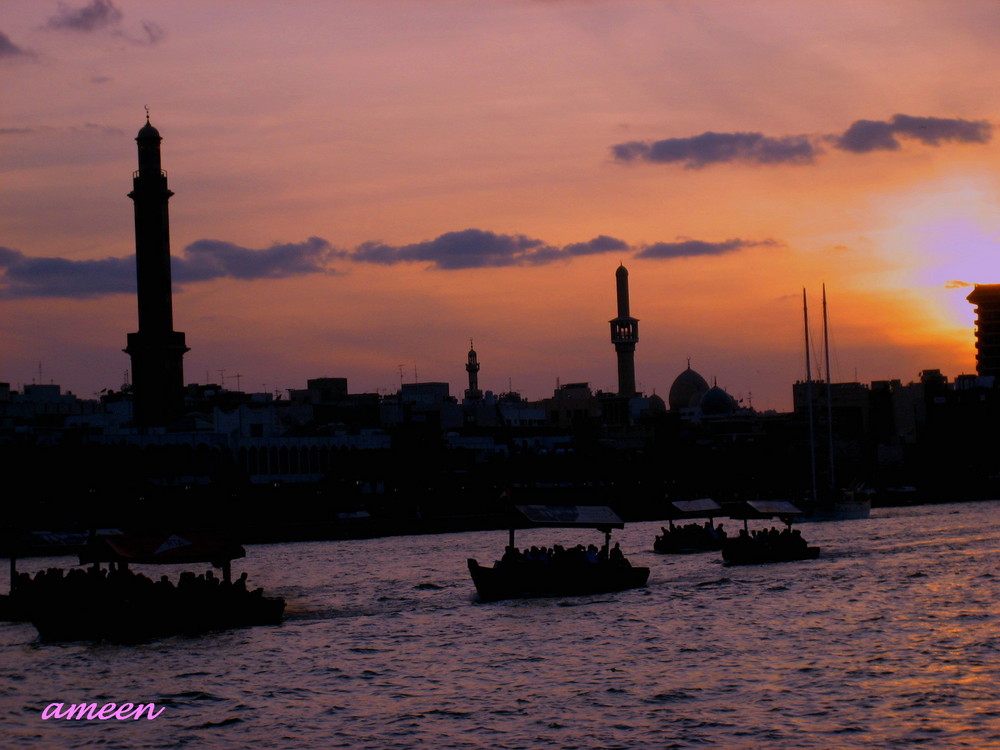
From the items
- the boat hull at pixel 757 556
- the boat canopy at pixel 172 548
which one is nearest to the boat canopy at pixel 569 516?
the boat canopy at pixel 172 548

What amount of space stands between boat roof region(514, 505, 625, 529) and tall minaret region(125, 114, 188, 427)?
97905mm

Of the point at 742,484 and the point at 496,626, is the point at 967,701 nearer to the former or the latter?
the point at 496,626

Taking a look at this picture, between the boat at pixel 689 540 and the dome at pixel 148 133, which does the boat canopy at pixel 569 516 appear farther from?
the dome at pixel 148 133

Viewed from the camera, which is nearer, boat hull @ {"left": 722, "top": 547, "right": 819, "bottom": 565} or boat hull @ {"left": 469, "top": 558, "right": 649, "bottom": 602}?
boat hull @ {"left": 469, "top": 558, "right": 649, "bottom": 602}

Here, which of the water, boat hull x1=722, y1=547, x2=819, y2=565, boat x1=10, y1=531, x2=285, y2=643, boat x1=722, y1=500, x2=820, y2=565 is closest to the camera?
the water

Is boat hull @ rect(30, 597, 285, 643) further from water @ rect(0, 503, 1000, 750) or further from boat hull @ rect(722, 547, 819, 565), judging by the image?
boat hull @ rect(722, 547, 819, 565)

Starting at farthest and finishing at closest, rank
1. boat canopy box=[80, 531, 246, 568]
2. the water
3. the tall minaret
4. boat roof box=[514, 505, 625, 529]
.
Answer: the tall minaret
boat roof box=[514, 505, 625, 529]
boat canopy box=[80, 531, 246, 568]
the water

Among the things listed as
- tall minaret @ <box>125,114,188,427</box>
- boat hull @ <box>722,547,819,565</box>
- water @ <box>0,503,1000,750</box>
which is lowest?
water @ <box>0,503,1000,750</box>

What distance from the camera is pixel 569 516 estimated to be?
68750 mm

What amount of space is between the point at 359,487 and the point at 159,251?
31317 millimetres

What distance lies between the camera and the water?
40969mm

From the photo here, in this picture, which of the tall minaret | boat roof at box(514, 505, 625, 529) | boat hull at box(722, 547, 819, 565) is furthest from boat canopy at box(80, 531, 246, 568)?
the tall minaret

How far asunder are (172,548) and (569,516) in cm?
1761

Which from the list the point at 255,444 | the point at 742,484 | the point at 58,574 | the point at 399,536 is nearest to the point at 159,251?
the point at 255,444
